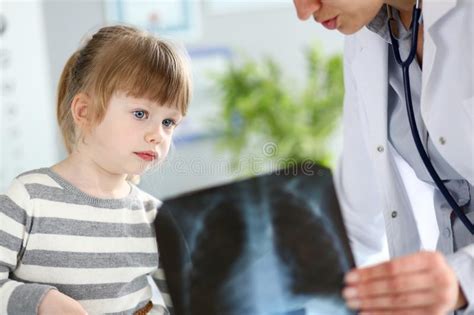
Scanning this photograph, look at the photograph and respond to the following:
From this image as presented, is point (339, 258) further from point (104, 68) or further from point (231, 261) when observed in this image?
point (104, 68)

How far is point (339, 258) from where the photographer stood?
3.51 feet

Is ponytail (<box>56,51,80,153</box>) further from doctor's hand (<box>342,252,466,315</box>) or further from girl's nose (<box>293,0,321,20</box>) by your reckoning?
doctor's hand (<box>342,252,466,315</box>)

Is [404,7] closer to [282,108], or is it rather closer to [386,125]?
[386,125]

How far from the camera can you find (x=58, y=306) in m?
0.82

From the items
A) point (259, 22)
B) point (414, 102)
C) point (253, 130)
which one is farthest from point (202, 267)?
point (259, 22)

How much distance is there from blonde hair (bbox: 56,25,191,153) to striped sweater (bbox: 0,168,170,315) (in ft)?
0.36

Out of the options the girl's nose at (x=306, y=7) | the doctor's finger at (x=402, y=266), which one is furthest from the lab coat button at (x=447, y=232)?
the girl's nose at (x=306, y=7)

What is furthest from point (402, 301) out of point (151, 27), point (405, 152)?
point (151, 27)

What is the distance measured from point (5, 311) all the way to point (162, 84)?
0.35m

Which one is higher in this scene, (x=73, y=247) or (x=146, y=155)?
(x=146, y=155)

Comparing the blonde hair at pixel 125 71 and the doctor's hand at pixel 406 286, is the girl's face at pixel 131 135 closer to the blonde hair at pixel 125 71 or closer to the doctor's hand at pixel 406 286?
the blonde hair at pixel 125 71

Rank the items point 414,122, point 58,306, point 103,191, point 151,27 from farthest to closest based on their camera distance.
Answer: point 151,27 < point 414,122 < point 103,191 < point 58,306

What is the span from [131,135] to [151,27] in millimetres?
2086

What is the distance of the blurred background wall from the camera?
8.13 feet
